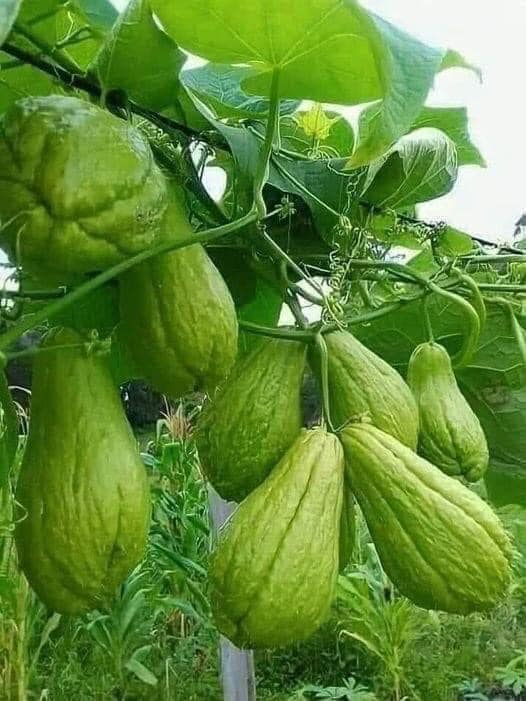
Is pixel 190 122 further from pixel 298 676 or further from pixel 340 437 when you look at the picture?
pixel 298 676

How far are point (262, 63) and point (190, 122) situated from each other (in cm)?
14

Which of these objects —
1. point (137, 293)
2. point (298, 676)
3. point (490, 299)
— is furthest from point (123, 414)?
point (298, 676)

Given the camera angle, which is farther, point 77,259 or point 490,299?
point 490,299

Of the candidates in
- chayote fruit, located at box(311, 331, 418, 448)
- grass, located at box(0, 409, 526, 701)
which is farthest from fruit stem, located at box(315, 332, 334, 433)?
grass, located at box(0, 409, 526, 701)

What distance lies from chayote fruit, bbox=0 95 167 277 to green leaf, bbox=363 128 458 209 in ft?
0.91

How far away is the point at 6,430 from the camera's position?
1.84 feet

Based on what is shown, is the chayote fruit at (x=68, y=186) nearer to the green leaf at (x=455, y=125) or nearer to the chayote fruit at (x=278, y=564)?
the chayote fruit at (x=278, y=564)

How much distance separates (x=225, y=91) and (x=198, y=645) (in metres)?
2.88

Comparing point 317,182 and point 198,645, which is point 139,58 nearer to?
point 317,182

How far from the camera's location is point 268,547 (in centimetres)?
50

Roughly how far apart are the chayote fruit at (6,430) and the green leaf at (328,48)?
19 centimetres

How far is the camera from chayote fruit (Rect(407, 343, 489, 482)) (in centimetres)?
65

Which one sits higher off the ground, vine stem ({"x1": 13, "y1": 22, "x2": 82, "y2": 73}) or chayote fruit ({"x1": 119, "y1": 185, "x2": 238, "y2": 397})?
vine stem ({"x1": 13, "y1": 22, "x2": 82, "y2": 73})

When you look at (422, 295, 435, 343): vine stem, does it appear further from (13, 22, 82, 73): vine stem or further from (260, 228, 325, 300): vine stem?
(13, 22, 82, 73): vine stem
